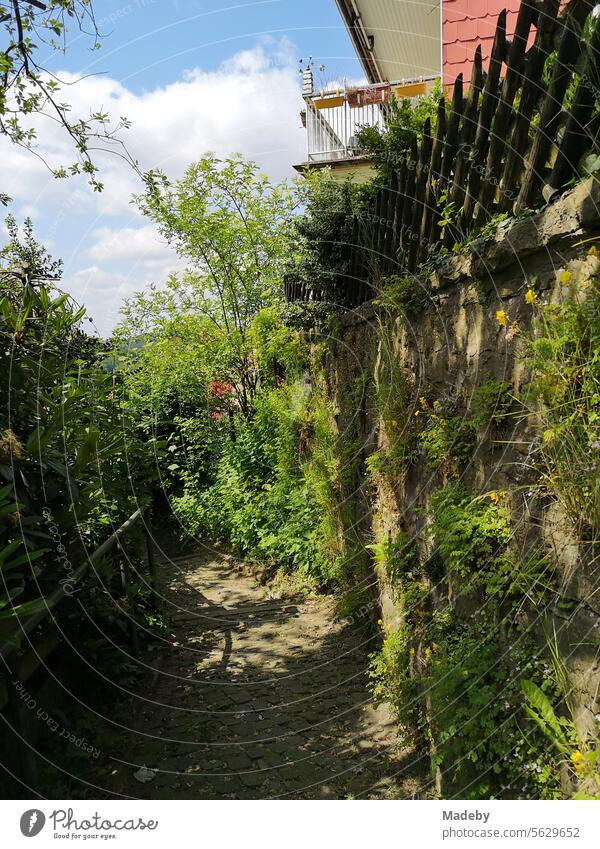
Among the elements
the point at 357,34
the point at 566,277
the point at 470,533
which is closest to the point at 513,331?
the point at 566,277

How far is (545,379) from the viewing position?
239 centimetres

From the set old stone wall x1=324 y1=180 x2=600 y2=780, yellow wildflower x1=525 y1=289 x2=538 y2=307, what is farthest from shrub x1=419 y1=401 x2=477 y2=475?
yellow wildflower x1=525 y1=289 x2=538 y2=307

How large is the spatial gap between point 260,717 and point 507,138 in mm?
3725

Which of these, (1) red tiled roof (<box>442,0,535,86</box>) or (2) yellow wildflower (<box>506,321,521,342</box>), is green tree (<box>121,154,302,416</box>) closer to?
(1) red tiled roof (<box>442,0,535,86</box>)

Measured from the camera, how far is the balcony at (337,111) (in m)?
8.83

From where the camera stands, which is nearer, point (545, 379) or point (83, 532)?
point (545, 379)

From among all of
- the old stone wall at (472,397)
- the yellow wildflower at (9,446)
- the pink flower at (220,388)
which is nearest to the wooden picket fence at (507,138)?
the old stone wall at (472,397)

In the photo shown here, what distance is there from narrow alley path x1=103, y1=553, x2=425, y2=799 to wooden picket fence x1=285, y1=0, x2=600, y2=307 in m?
2.98

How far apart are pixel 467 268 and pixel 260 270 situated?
5.97 m

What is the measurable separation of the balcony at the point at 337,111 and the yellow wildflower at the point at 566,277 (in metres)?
6.83

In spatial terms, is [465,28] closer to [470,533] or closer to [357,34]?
[357,34]

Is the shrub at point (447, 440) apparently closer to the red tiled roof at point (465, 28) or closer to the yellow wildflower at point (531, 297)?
the yellow wildflower at point (531, 297)

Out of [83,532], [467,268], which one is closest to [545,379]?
[467,268]

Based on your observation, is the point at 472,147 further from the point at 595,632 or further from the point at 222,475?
the point at 222,475
